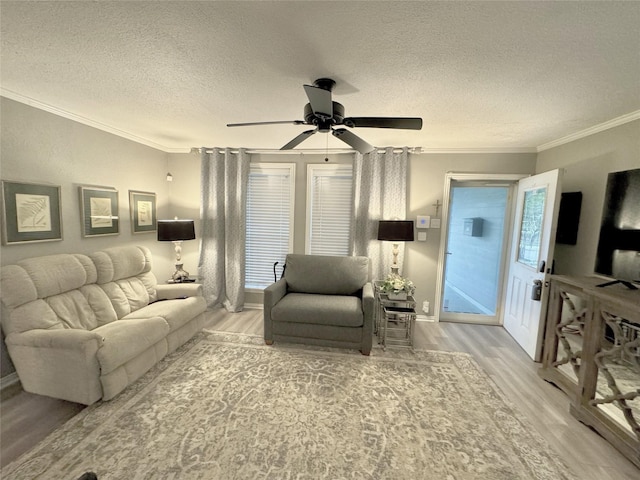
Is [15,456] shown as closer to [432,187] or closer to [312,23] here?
[312,23]

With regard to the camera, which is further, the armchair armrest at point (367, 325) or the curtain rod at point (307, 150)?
the curtain rod at point (307, 150)

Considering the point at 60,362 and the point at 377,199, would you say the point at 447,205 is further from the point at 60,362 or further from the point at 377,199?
the point at 60,362

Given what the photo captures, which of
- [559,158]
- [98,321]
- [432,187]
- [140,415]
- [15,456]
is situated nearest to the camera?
[15,456]

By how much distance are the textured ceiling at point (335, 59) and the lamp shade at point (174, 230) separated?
1321mm

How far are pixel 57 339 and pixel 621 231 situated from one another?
4.51 metres

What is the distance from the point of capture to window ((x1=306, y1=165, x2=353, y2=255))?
3.84 m

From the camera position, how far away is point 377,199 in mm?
3678

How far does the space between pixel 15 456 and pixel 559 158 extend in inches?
218

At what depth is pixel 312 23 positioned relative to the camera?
1.32 m

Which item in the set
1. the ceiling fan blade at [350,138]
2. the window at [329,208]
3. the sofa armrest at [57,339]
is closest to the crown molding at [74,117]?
the sofa armrest at [57,339]

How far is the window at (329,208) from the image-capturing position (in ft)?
12.6

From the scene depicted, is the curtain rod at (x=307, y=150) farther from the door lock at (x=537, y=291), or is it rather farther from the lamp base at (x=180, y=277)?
the door lock at (x=537, y=291)

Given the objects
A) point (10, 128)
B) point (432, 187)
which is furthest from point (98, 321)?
point (432, 187)

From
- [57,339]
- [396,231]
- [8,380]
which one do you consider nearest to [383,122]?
[396,231]
